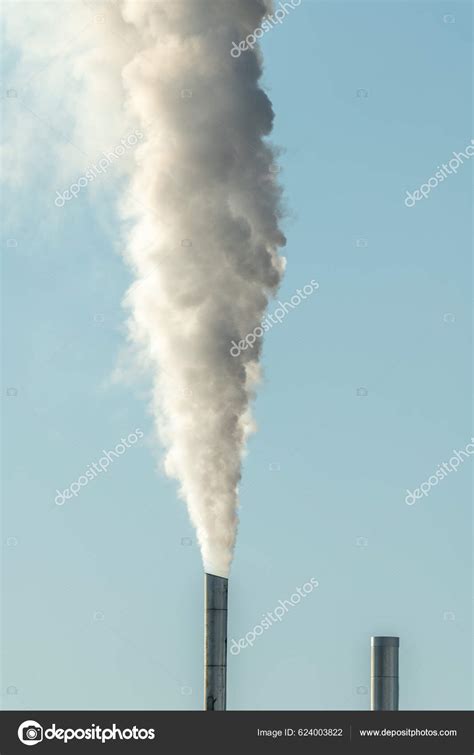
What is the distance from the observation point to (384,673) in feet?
160

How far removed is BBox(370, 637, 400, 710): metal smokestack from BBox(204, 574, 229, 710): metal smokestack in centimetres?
468

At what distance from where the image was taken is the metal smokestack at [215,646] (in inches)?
1766

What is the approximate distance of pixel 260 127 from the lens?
4706cm
